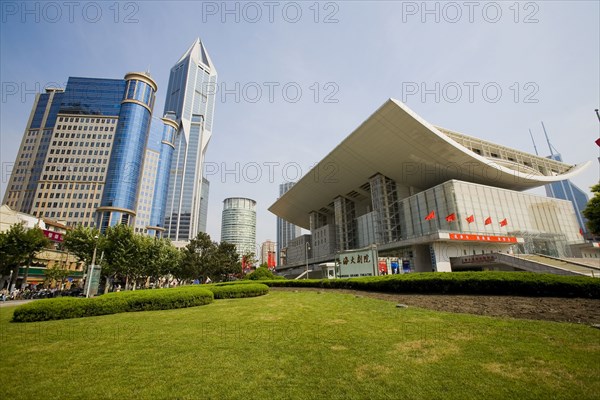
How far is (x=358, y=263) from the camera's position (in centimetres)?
2172

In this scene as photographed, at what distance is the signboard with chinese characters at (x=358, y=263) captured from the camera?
20608 mm

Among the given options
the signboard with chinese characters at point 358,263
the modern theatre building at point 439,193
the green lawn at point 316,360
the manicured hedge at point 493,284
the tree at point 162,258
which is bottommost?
the green lawn at point 316,360

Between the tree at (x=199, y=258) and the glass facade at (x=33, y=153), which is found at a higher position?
the glass facade at (x=33, y=153)

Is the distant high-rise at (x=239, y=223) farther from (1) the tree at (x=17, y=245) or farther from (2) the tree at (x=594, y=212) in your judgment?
(2) the tree at (x=594, y=212)

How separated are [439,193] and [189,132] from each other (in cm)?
13306

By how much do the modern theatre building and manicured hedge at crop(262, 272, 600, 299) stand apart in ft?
71.8

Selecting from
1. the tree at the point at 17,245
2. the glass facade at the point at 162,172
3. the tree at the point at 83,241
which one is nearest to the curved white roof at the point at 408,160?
the tree at the point at 83,241

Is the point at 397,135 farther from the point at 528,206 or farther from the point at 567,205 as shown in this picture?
the point at 567,205

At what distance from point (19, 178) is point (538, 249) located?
401 ft

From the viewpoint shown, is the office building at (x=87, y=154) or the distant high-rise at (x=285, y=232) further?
the distant high-rise at (x=285, y=232)

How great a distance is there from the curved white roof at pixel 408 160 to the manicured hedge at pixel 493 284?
89.5 ft

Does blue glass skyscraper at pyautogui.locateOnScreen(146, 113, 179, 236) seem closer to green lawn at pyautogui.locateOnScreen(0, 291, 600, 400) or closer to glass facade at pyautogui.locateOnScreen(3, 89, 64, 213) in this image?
glass facade at pyautogui.locateOnScreen(3, 89, 64, 213)

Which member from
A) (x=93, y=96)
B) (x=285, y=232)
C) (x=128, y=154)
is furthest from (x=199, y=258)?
(x=285, y=232)

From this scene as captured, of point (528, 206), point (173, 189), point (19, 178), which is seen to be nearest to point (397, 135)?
point (528, 206)
